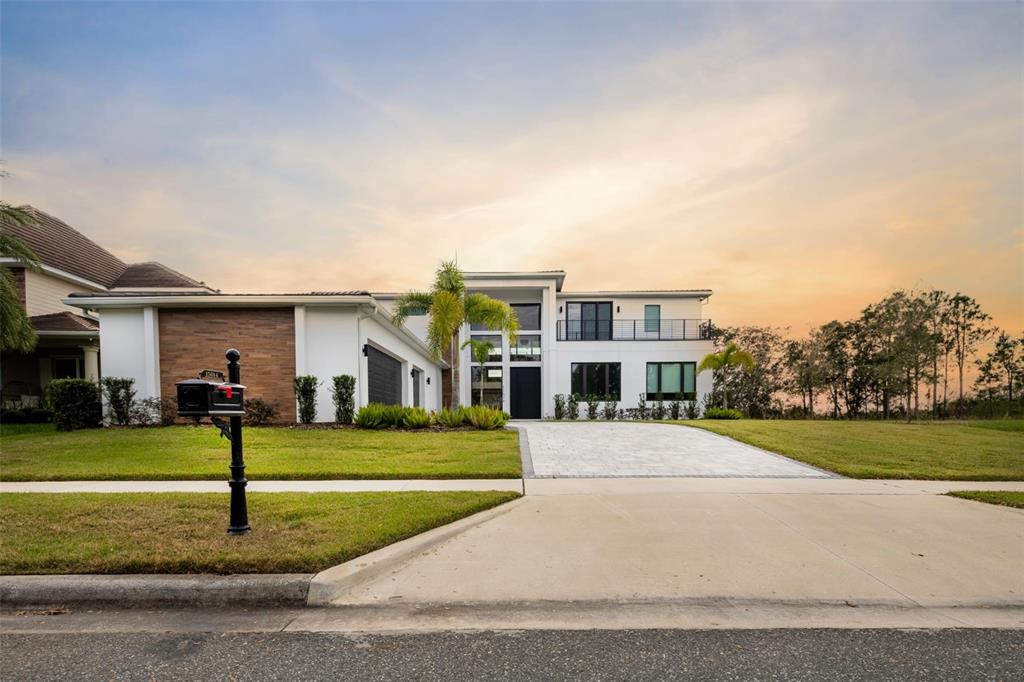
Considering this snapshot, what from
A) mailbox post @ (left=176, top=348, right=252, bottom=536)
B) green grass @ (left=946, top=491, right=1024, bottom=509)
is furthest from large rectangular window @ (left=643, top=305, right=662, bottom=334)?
mailbox post @ (left=176, top=348, right=252, bottom=536)

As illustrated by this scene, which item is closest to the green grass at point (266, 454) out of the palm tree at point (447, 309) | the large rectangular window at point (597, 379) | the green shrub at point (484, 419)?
the green shrub at point (484, 419)

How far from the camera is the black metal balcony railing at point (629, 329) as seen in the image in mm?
26891

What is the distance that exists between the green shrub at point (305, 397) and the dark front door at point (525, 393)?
→ 14.2 meters

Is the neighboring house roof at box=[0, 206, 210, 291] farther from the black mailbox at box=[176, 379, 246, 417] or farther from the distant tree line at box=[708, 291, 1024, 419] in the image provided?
the distant tree line at box=[708, 291, 1024, 419]

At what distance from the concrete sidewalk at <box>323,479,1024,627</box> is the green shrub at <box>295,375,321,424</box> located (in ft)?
27.7

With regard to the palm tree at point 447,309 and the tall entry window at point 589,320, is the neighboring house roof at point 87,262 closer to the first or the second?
the palm tree at point 447,309

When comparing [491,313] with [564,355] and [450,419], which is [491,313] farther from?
[564,355]

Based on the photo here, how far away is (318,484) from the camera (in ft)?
22.5

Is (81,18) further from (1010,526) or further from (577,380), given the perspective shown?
(577,380)

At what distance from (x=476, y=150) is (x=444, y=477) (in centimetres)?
929

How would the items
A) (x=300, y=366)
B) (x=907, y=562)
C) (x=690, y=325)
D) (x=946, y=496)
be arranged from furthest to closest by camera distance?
(x=690, y=325) → (x=300, y=366) → (x=946, y=496) → (x=907, y=562)

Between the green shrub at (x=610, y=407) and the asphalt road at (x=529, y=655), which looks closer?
the asphalt road at (x=529, y=655)

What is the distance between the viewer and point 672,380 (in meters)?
25.3

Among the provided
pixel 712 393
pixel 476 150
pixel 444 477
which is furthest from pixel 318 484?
pixel 712 393
